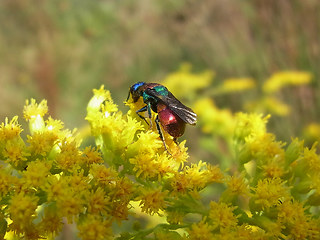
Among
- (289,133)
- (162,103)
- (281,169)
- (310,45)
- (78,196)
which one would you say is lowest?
(78,196)

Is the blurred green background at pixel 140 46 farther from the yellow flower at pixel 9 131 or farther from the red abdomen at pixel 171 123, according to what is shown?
the yellow flower at pixel 9 131

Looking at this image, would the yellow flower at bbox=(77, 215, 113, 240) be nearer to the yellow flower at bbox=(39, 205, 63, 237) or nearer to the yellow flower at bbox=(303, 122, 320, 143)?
the yellow flower at bbox=(39, 205, 63, 237)

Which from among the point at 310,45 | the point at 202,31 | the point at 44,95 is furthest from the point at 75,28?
the point at 310,45

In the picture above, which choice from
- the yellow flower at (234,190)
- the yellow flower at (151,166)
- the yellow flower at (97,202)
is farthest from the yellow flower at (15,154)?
the yellow flower at (234,190)

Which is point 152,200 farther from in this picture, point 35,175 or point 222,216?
point 35,175

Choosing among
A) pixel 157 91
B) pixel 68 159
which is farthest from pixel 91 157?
pixel 157 91

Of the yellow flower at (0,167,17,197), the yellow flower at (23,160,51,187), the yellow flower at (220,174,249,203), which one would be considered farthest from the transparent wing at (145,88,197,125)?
the yellow flower at (0,167,17,197)

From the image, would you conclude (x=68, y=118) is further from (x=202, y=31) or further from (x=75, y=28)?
(x=202, y=31)
